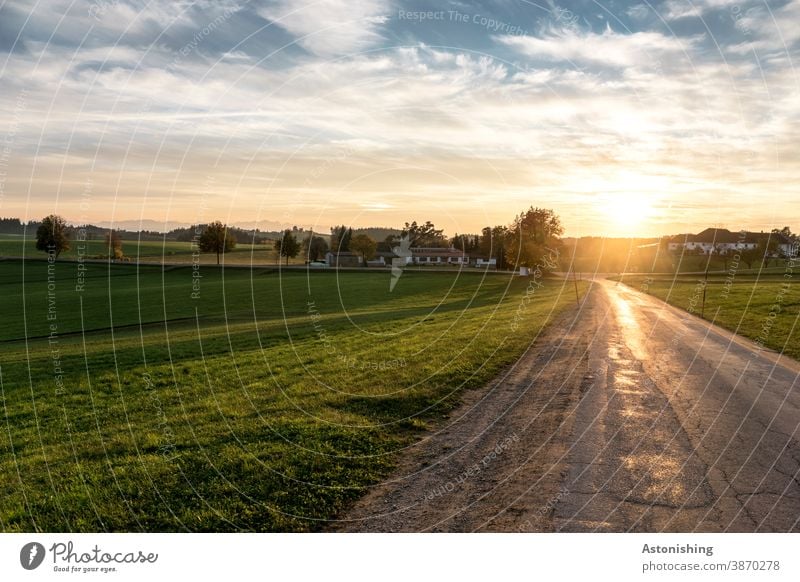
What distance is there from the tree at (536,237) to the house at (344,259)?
121 feet

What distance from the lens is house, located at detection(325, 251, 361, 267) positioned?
10519 centimetres

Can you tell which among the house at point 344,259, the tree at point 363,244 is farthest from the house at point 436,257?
the tree at point 363,244

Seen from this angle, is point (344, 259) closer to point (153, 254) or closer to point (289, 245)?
point (289, 245)

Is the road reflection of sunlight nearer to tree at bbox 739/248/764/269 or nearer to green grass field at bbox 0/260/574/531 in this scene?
green grass field at bbox 0/260/574/531

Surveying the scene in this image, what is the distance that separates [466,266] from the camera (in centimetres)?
11462

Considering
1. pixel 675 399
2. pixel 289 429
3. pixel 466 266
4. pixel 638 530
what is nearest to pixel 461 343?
pixel 675 399

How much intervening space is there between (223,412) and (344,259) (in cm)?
9743

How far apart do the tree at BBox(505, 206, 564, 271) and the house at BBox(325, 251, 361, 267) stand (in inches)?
1451

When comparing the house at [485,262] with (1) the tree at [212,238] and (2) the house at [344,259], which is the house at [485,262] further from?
(1) the tree at [212,238]

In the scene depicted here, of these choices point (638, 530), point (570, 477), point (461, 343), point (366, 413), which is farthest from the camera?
point (461, 343)

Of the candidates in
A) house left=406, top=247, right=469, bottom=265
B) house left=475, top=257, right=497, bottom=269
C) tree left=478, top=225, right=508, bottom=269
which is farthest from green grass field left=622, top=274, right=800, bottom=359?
house left=406, top=247, right=469, bottom=265

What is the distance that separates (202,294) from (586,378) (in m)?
49.3

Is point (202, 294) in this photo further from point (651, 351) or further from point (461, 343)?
→ point (651, 351)

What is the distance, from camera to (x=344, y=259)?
110500mm
